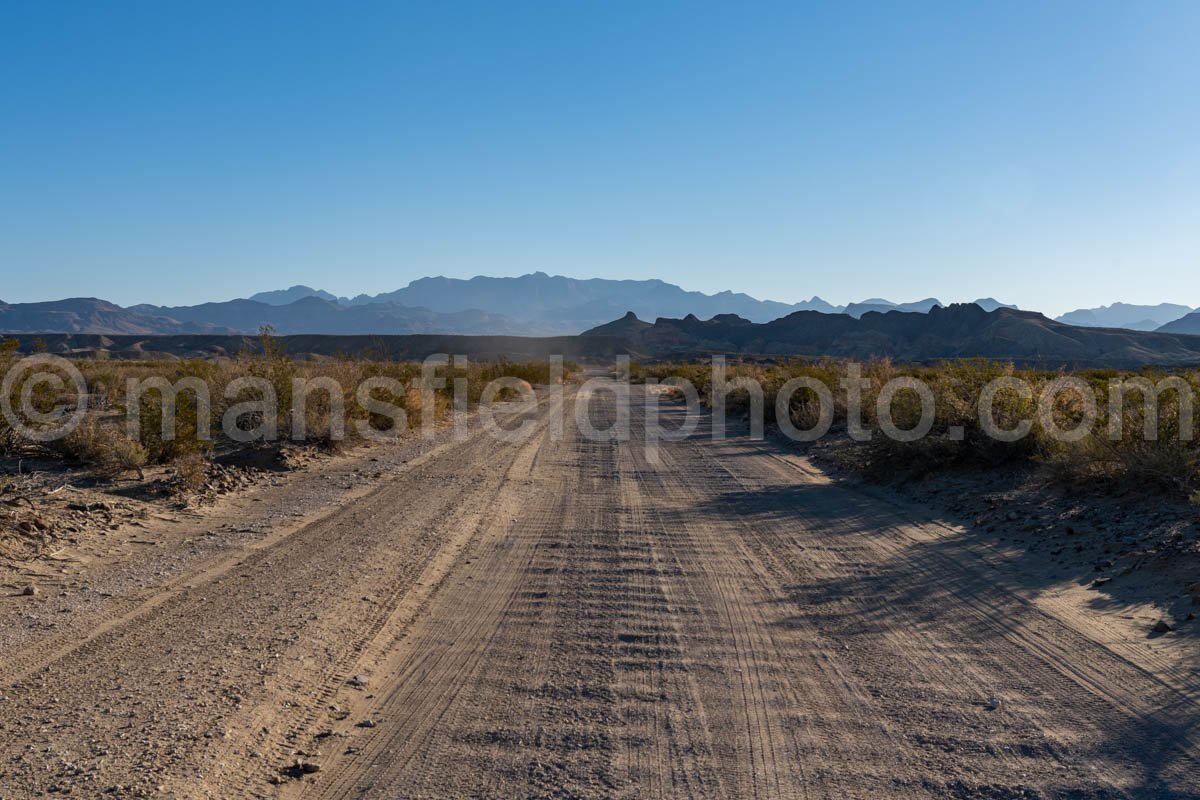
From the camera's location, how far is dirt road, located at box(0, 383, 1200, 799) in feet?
13.3

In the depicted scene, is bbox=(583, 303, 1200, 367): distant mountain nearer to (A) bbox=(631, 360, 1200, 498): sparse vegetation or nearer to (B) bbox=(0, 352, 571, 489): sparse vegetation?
(B) bbox=(0, 352, 571, 489): sparse vegetation

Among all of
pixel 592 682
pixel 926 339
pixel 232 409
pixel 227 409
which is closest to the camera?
pixel 592 682

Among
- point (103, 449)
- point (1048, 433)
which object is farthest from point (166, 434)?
point (1048, 433)

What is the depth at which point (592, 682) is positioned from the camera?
5188 mm

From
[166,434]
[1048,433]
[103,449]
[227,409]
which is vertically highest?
[1048,433]

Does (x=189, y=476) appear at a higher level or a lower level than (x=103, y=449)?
lower

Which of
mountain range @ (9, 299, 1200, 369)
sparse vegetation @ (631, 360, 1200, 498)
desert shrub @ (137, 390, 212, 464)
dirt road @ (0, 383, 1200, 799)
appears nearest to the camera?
dirt road @ (0, 383, 1200, 799)

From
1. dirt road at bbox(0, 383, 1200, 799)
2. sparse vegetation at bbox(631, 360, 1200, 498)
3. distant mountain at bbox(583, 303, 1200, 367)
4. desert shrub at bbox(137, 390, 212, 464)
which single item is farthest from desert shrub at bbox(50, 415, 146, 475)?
distant mountain at bbox(583, 303, 1200, 367)

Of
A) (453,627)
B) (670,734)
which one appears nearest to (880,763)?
(670,734)

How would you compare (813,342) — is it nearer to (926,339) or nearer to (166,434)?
(926,339)

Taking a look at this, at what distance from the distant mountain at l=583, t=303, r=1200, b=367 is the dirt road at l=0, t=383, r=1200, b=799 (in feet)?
214

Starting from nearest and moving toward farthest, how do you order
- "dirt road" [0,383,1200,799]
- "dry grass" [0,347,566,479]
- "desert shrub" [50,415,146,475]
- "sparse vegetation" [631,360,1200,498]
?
"dirt road" [0,383,1200,799]
"sparse vegetation" [631,360,1200,498]
"desert shrub" [50,415,146,475]
"dry grass" [0,347,566,479]

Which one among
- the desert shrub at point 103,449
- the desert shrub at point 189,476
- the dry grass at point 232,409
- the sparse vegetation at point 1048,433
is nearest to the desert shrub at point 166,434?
the dry grass at point 232,409

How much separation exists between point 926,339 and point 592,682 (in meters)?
112
